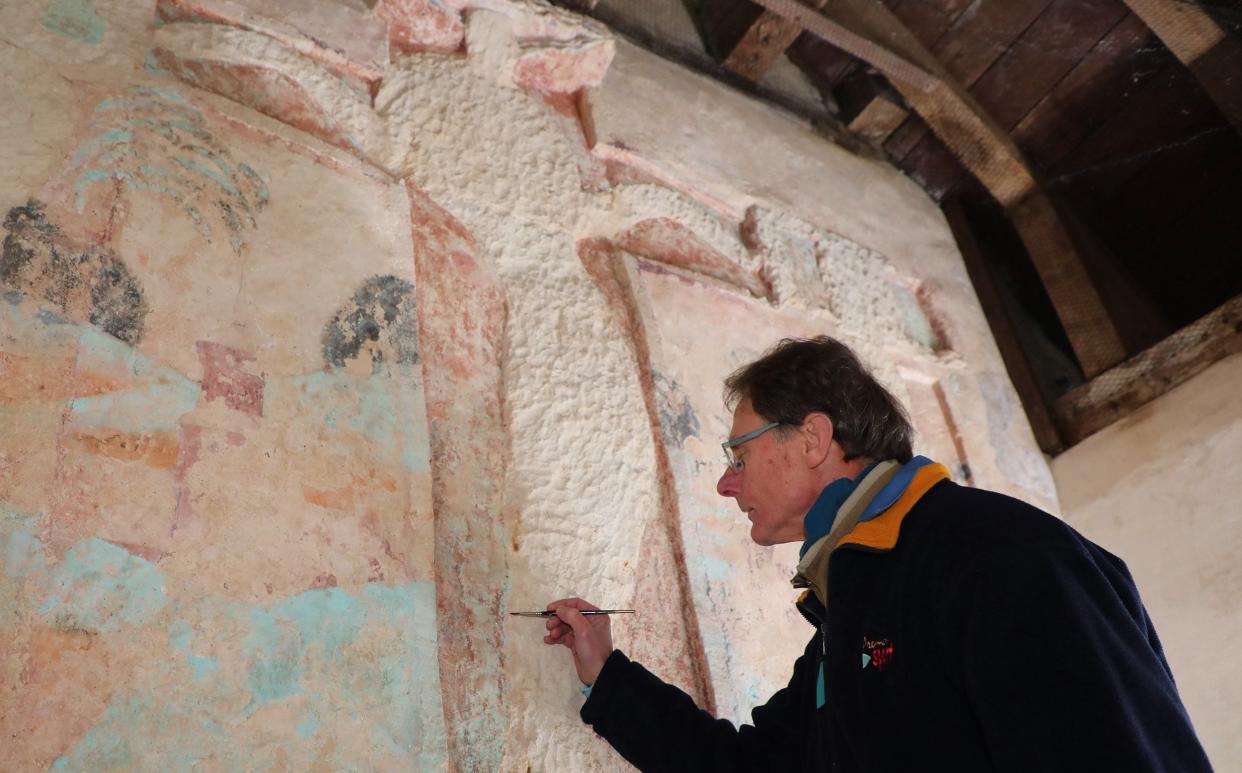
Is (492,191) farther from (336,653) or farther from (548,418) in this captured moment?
(336,653)

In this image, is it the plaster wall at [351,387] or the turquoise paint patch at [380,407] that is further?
the turquoise paint patch at [380,407]

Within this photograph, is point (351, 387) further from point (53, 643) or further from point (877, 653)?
point (877, 653)

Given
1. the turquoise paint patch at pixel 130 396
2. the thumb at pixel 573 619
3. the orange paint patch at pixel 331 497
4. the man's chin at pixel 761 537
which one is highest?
the turquoise paint patch at pixel 130 396

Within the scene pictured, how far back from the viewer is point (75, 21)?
88.4 inches

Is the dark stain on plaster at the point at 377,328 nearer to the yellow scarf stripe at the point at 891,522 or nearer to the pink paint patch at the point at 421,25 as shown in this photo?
the pink paint patch at the point at 421,25

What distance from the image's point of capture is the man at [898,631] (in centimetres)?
141

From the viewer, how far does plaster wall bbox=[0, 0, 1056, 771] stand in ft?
5.78

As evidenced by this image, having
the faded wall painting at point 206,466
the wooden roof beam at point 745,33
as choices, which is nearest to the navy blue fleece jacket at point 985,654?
the faded wall painting at point 206,466

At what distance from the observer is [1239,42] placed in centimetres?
366

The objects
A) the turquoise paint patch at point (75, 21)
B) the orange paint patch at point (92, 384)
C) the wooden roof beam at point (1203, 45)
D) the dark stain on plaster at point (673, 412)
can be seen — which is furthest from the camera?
the wooden roof beam at point (1203, 45)

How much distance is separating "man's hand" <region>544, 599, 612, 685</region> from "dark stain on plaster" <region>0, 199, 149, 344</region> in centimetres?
92

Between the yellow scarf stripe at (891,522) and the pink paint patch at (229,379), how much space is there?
1.06 m

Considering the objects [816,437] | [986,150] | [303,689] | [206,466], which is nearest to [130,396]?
[206,466]

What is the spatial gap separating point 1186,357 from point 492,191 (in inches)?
89.1
